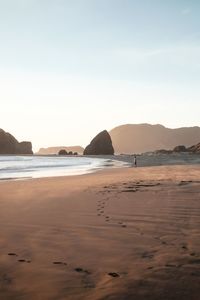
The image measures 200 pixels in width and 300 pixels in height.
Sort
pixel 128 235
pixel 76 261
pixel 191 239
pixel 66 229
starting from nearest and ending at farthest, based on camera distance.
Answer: pixel 76 261 < pixel 191 239 < pixel 128 235 < pixel 66 229

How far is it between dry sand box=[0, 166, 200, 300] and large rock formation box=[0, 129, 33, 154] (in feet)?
498

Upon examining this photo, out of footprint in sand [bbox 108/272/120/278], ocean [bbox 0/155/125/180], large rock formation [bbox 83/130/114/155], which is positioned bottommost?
footprint in sand [bbox 108/272/120/278]

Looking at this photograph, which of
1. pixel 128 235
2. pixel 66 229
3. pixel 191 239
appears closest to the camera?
pixel 191 239

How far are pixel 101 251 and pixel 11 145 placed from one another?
6291 inches

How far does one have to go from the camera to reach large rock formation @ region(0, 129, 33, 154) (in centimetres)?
15688

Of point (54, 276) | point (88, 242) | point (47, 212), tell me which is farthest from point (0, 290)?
point (47, 212)

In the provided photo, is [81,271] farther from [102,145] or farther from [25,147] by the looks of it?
[25,147]

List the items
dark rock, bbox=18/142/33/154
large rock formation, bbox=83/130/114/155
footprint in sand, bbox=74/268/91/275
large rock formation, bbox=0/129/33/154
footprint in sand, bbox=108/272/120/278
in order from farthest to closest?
dark rock, bbox=18/142/33/154
large rock formation, bbox=0/129/33/154
large rock formation, bbox=83/130/114/155
footprint in sand, bbox=74/268/91/275
footprint in sand, bbox=108/272/120/278

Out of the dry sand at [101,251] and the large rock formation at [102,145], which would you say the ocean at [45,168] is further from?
the large rock formation at [102,145]

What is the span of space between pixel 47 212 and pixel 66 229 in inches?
81.7

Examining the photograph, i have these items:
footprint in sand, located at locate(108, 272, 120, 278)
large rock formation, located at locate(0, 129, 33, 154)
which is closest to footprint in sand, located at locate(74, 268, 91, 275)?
footprint in sand, located at locate(108, 272, 120, 278)

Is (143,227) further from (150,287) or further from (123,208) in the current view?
(150,287)

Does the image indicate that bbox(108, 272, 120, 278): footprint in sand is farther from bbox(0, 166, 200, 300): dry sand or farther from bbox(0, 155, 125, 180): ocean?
bbox(0, 155, 125, 180): ocean

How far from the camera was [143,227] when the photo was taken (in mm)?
7094
